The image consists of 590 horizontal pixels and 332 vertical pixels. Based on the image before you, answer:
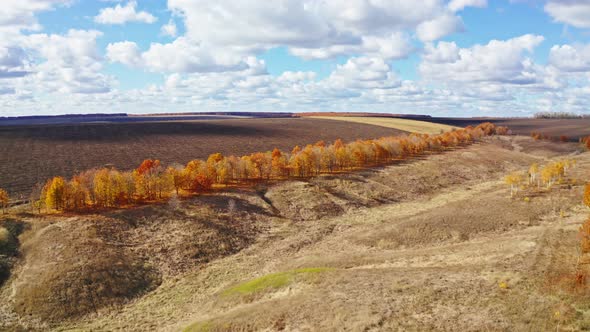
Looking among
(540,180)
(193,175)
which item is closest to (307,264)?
(193,175)

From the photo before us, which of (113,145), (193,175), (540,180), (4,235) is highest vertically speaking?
(113,145)

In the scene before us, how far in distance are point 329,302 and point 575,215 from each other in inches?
2058

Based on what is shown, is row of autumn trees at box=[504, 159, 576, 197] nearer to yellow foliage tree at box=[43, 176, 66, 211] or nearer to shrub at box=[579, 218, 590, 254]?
shrub at box=[579, 218, 590, 254]

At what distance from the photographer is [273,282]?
143 feet

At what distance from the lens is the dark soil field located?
99188 millimetres

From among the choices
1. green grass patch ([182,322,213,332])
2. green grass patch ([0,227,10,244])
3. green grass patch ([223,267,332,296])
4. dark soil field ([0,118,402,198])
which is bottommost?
green grass patch ([182,322,213,332])

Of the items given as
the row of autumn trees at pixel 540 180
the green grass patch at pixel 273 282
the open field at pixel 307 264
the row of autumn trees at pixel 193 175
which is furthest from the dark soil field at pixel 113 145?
the row of autumn trees at pixel 540 180

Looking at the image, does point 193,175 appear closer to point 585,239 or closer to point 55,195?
point 55,195

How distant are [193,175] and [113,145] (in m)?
66.1

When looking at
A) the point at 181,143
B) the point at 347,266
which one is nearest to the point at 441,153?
the point at 181,143

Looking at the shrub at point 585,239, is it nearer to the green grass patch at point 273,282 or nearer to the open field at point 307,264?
the open field at point 307,264

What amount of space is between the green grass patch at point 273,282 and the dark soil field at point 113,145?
5473 centimetres

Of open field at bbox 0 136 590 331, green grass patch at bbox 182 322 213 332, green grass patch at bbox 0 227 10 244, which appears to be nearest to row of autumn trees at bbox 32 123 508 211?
open field at bbox 0 136 590 331

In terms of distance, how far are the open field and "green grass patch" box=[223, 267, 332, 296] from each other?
0.71 ft
